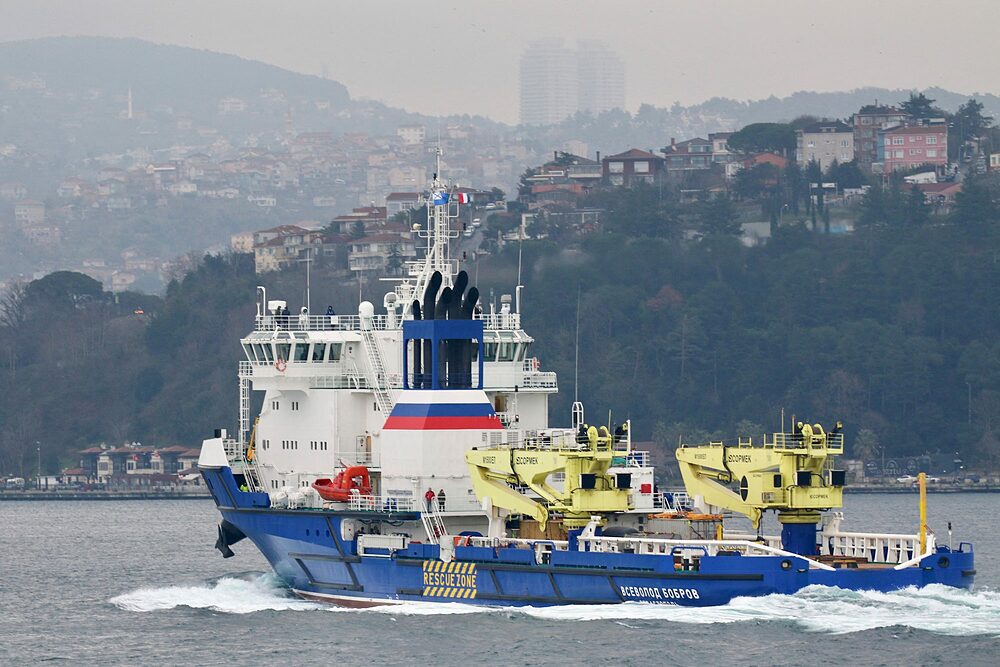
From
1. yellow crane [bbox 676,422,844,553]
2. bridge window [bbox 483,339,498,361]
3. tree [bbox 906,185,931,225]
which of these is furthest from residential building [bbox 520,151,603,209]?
yellow crane [bbox 676,422,844,553]

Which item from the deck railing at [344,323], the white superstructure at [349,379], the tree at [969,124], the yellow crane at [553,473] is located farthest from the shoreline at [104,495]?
the yellow crane at [553,473]

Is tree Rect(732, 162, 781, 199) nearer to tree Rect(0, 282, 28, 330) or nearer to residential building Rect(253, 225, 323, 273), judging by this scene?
residential building Rect(253, 225, 323, 273)

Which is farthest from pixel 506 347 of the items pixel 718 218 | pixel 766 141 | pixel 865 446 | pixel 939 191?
pixel 766 141

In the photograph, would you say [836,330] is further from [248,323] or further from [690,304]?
[248,323]

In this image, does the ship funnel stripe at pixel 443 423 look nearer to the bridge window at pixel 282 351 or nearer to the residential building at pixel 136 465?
the bridge window at pixel 282 351

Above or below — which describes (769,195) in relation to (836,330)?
above

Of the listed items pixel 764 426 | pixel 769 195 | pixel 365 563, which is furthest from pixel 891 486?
pixel 365 563
